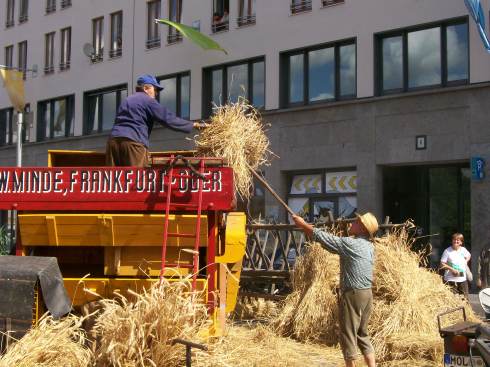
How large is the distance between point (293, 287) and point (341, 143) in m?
11.6

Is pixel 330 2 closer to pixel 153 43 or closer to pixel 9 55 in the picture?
pixel 153 43

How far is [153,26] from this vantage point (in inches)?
1104

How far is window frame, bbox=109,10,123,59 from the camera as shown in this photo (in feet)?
96.7

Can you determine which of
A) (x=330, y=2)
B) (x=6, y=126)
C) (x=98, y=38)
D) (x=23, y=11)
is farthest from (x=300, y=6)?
(x=6, y=126)

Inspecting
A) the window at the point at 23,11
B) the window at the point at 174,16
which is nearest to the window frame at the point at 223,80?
the window at the point at 174,16

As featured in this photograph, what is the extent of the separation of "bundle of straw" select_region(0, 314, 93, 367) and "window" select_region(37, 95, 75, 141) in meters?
26.7

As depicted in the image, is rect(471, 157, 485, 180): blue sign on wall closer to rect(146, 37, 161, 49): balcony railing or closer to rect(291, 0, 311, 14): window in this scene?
rect(291, 0, 311, 14): window

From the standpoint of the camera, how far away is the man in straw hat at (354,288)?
22.7 feet

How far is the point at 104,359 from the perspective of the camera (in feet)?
18.3

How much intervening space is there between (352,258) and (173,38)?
21294 mm

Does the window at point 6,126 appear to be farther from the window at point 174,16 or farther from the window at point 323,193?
the window at point 323,193

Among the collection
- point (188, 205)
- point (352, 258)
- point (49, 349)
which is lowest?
point (49, 349)

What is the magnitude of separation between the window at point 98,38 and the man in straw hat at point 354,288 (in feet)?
81.3

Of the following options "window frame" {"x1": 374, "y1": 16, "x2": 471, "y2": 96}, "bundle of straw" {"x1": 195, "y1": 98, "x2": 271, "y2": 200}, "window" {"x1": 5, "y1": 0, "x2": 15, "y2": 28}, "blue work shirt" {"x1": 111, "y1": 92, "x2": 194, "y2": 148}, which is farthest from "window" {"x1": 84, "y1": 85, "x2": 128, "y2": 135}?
"blue work shirt" {"x1": 111, "y1": 92, "x2": 194, "y2": 148}
